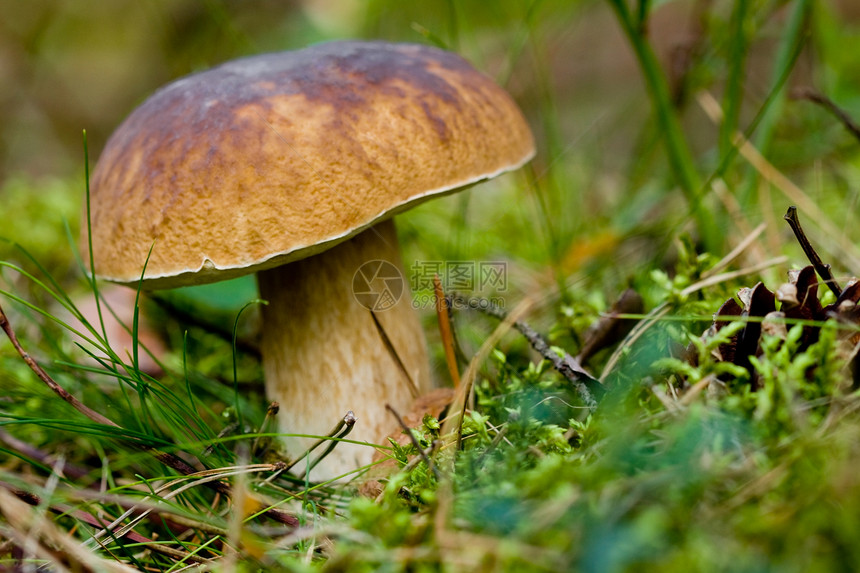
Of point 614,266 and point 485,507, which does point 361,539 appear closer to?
point 485,507

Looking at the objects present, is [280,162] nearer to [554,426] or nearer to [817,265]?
[554,426]

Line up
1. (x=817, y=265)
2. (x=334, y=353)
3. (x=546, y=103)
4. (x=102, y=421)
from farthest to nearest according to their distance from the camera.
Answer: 1. (x=546, y=103)
2. (x=334, y=353)
3. (x=102, y=421)
4. (x=817, y=265)

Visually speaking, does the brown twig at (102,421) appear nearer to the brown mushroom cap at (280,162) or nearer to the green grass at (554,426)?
the green grass at (554,426)

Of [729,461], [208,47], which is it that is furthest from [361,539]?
[208,47]

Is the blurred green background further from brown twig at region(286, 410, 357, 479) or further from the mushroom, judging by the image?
brown twig at region(286, 410, 357, 479)

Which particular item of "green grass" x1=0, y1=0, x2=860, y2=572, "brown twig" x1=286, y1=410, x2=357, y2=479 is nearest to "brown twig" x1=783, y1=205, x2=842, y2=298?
"green grass" x1=0, y1=0, x2=860, y2=572

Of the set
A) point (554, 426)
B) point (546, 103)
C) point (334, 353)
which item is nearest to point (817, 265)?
point (554, 426)
